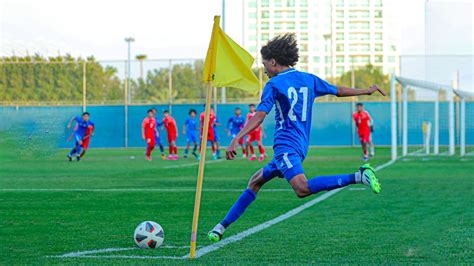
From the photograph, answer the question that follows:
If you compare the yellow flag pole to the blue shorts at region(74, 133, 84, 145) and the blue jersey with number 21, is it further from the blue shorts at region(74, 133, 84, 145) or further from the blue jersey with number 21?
the blue shorts at region(74, 133, 84, 145)

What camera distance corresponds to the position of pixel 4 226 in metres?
10.2

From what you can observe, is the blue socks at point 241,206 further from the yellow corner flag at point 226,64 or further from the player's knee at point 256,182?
the yellow corner flag at point 226,64

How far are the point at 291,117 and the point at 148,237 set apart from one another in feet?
5.72

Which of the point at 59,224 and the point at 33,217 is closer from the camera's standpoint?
the point at 59,224

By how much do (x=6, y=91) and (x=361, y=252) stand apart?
4639 centimetres

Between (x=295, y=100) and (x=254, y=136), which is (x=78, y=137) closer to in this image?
(x=254, y=136)

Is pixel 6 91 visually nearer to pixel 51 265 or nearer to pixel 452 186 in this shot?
pixel 452 186

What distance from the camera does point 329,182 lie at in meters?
7.50

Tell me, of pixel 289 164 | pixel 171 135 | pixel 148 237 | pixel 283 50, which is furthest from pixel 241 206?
pixel 171 135

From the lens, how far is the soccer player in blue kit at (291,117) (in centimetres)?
743

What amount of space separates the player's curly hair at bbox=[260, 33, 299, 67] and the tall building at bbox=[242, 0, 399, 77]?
34755 mm

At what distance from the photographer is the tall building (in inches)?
1743

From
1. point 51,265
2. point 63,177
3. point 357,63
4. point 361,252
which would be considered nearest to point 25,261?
point 51,265

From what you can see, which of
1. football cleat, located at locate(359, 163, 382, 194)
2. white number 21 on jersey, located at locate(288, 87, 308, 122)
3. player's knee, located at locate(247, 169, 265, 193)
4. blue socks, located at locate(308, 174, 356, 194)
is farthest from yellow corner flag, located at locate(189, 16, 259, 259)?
football cleat, located at locate(359, 163, 382, 194)
